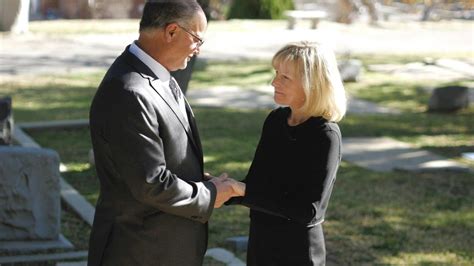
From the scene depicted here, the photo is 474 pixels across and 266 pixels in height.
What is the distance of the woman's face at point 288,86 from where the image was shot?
4.09 metres

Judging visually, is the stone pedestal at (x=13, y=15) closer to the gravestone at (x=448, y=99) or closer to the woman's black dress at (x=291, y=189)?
the gravestone at (x=448, y=99)

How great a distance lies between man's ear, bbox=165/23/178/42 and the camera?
3764 millimetres

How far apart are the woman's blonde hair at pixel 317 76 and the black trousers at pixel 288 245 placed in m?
0.48

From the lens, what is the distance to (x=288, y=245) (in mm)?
4172

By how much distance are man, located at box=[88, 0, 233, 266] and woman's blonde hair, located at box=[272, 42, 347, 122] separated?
43cm

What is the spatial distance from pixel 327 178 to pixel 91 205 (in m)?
4.99

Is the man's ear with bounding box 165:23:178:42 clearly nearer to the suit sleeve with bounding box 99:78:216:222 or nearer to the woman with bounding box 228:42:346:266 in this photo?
the suit sleeve with bounding box 99:78:216:222

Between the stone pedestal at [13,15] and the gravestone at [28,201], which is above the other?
the gravestone at [28,201]

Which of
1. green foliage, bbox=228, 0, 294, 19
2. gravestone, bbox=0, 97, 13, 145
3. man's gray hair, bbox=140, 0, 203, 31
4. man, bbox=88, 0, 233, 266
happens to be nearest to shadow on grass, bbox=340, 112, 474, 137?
gravestone, bbox=0, 97, 13, 145

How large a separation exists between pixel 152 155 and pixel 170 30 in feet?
1.55

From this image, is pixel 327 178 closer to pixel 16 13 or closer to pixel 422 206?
pixel 422 206

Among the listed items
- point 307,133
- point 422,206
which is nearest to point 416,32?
point 422,206

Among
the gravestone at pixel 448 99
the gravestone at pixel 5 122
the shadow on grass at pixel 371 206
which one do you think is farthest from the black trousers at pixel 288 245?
the gravestone at pixel 448 99

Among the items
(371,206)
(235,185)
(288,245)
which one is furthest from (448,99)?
(235,185)
